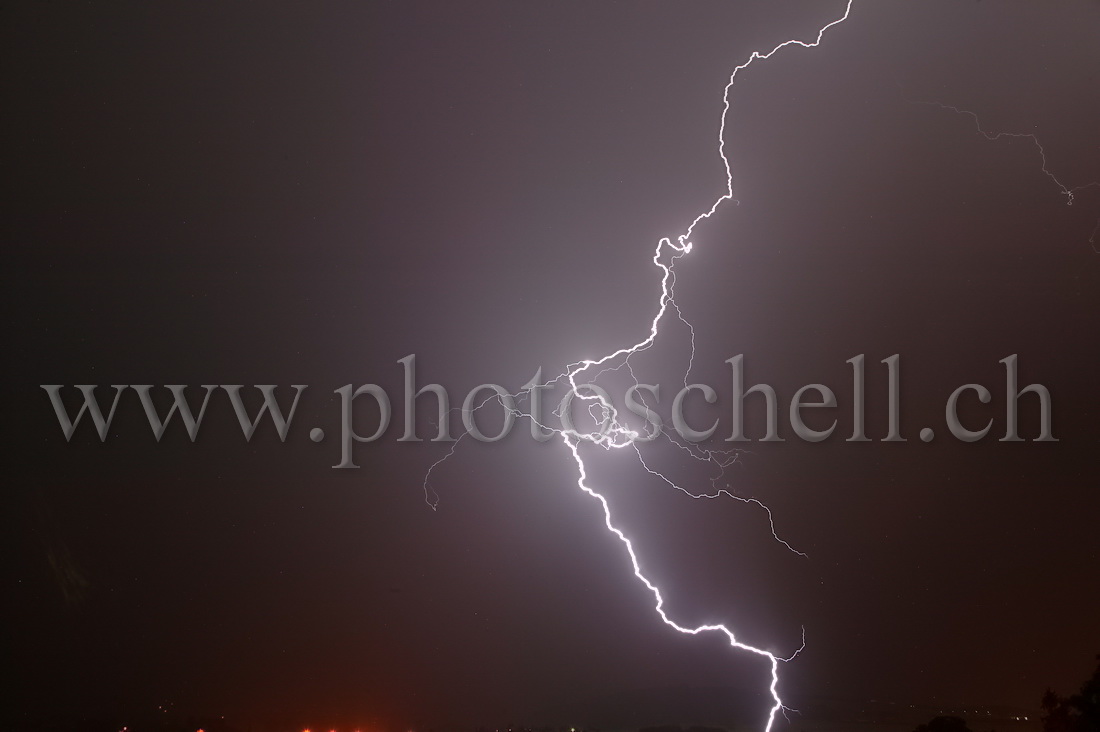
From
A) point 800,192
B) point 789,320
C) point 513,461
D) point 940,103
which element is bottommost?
point 513,461

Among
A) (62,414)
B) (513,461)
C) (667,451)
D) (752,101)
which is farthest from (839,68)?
(62,414)

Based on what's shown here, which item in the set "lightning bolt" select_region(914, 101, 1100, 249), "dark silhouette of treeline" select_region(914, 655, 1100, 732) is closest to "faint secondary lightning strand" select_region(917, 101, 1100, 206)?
"lightning bolt" select_region(914, 101, 1100, 249)

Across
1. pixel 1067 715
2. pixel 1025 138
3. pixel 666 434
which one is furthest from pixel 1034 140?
pixel 1067 715

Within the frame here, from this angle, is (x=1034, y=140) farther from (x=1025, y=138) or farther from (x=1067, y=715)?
(x=1067, y=715)

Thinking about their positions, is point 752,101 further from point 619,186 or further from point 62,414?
point 62,414

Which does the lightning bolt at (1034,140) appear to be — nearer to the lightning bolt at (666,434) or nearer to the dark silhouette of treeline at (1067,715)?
the lightning bolt at (666,434)

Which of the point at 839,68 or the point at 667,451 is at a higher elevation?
the point at 839,68

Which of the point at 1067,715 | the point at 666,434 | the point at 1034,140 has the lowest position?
the point at 1067,715

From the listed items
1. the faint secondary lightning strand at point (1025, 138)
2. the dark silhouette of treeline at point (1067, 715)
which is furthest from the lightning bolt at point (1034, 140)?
the dark silhouette of treeline at point (1067, 715)
